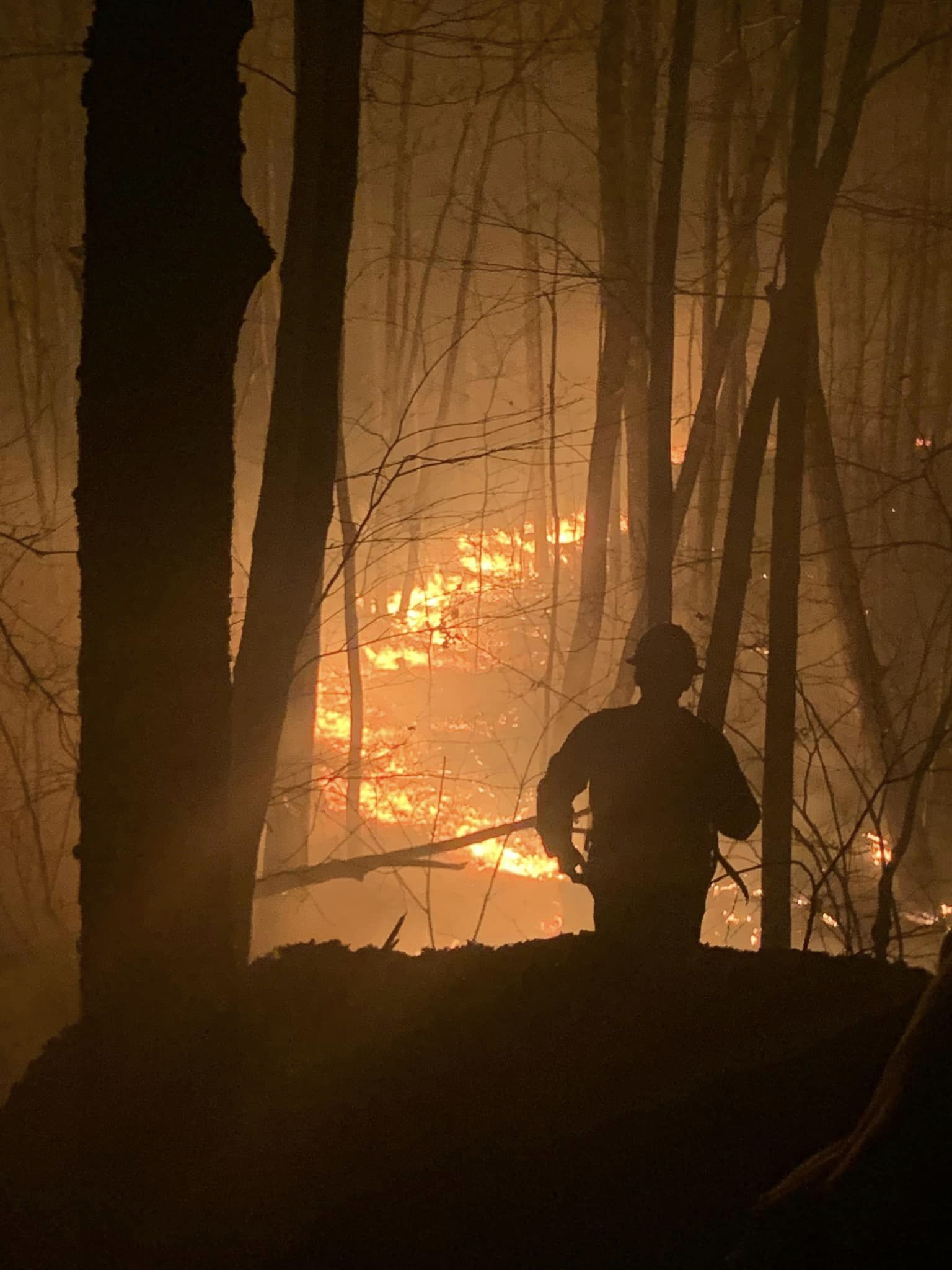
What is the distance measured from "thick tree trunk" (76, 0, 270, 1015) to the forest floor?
12.1 inches

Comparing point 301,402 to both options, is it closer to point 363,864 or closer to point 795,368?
point 795,368

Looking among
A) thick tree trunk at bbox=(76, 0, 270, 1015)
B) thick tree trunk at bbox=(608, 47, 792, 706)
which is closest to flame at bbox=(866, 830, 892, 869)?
thick tree trunk at bbox=(608, 47, 792, 706)

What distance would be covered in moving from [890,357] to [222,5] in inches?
417

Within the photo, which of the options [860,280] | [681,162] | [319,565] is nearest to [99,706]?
[319,565]

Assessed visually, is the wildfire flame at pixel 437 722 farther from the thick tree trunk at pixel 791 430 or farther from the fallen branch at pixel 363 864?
the thick tree trunk at pixel 791 430

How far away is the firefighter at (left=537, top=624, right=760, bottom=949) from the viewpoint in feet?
9.96

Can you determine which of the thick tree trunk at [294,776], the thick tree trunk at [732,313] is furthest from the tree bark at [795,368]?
the thick tree trunk at [294,776]

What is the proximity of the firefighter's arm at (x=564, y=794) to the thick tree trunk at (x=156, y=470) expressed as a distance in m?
1.27

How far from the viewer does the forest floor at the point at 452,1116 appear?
1732 millimetres

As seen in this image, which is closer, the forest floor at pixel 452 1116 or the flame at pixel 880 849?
the forest floor at pixel 452 1116

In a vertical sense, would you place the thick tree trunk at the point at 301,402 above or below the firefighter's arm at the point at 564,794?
above

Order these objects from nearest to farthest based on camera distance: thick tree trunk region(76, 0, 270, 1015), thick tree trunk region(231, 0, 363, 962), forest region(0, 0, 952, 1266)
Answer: forest region(0, 0, 952, 1266) < thick tree trunk region(76, 0, 270, 1015) < thick tree trunk region(231, 0, 363, 962)

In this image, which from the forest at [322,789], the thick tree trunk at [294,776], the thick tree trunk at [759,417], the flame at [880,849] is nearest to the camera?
the forest at [322,789]

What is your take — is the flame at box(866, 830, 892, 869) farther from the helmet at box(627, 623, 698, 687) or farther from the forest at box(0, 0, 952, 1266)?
the helmet at box(627, 623, 698, 687)
